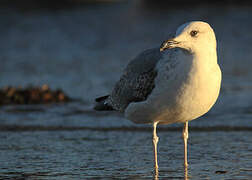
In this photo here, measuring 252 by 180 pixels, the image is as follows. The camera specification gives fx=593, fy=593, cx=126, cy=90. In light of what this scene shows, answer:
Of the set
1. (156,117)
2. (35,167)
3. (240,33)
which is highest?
(240,33)

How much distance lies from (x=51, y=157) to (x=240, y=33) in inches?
436

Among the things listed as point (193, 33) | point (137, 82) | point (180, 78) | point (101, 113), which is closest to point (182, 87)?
point (180, 78)

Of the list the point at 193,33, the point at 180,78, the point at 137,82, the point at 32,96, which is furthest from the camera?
the point at 32,96

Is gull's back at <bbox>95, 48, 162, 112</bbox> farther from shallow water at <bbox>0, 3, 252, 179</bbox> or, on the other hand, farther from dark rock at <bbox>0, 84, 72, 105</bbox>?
dark rock at <bbox>0, 84, 72, 105</bbox>

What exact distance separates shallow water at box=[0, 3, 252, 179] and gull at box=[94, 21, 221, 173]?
0.61 meters

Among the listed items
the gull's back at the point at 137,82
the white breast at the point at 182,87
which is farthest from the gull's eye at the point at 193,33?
the gull's back at the point at 137,82

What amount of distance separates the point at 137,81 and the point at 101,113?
3.28 metres

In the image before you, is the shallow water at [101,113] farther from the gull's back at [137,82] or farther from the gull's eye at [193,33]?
the gull's eye at [193,33]

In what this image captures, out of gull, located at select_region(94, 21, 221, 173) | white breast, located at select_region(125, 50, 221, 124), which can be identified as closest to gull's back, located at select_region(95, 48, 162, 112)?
gull, located at select_region(94, 21, 221, 173)

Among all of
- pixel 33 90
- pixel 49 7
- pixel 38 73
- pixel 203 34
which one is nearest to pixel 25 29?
pixel 49 7

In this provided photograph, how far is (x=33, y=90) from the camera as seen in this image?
1089cm

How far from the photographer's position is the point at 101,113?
32.8ft

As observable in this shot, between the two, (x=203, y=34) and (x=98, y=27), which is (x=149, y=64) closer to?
(x=203, y=34)

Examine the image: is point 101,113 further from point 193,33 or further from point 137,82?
point 193,33
